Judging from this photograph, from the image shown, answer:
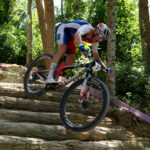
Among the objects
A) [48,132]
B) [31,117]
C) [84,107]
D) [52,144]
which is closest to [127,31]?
[84,107]

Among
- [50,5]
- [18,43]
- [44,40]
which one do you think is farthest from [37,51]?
[50,5]

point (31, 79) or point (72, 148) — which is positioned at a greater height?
point (31, 79)

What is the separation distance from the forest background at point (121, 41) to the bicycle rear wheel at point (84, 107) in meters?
1.99

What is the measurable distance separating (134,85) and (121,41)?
1072 centimetres

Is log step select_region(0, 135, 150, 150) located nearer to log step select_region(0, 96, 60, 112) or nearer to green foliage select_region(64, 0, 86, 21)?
log step select_region(0, 96, 60, 112)

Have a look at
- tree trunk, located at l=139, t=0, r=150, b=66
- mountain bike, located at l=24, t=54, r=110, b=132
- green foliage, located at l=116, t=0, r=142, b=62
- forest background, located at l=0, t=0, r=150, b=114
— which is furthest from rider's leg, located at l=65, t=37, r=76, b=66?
green foliage, located at l=116, t=0, r=142, b=62

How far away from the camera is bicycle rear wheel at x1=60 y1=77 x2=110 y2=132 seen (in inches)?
144

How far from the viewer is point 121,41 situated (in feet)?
57.5

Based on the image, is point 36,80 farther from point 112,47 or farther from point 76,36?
point 112,47

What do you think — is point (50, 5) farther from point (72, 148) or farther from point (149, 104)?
point (72, 148)

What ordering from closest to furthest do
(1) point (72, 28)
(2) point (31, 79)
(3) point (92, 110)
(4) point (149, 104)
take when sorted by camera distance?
(1) point (72, 28)
(3) point (92, 110)
(2) point (31, 79)
(4) point (149, 104)

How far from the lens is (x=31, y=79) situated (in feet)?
17.7

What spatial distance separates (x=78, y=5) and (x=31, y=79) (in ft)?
31.5

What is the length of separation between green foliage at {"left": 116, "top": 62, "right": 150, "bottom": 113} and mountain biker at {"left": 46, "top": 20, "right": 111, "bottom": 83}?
2.76 m
